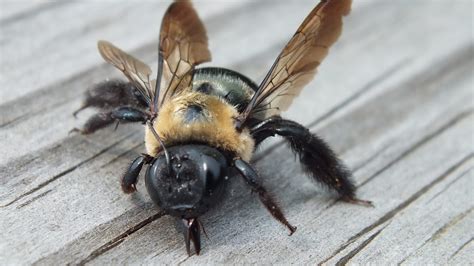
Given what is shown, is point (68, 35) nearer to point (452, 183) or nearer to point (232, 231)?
point (232, 231)

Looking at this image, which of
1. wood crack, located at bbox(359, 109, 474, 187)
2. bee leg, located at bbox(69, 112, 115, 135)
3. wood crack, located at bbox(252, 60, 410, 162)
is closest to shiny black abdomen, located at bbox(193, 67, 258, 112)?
wood crack, located at bbox(252, 60, 410, 162)

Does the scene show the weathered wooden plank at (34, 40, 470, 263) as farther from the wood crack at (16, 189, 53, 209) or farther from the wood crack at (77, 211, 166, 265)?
the wood crack at (16, 189, 53, 209)

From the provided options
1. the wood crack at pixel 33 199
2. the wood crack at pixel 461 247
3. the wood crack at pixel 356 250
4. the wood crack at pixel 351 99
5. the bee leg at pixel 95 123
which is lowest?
the wood crack at pixel 461 247

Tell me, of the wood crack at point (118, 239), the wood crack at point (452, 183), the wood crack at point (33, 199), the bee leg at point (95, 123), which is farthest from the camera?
the bee leg at point (95, 123)

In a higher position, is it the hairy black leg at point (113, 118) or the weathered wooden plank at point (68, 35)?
the weathered wooden plank at point (68, 35)

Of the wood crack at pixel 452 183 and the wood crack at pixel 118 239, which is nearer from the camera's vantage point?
the wood crack at pixel 118 239

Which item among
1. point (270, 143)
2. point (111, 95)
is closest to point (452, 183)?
point (270, 143)

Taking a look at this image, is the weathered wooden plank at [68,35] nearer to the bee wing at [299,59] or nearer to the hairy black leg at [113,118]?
the hairy black leg at [113,118]

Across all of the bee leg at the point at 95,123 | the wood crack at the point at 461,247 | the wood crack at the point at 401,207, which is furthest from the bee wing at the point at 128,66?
the wood crack at the point at 461,247
